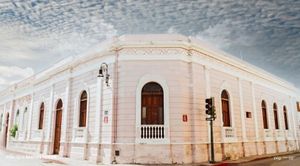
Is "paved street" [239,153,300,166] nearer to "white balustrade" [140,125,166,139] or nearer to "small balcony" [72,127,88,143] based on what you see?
"white balustrade" [140,125,166,139]

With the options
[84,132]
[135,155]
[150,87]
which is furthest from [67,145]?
[150,87]

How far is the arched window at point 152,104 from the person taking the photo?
1197cm

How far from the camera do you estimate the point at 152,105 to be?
1216 cm

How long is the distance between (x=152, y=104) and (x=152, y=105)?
48 millimetres

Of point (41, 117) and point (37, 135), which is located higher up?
point (41, 117)

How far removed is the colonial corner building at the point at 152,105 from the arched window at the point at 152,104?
0.05 m

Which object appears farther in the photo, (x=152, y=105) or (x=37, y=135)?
(x=37, y=135)

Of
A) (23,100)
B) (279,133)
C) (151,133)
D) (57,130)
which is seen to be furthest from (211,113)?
(23,100)

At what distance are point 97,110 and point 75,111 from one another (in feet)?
7.70

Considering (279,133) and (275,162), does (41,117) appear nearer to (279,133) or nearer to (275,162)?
(275,162)

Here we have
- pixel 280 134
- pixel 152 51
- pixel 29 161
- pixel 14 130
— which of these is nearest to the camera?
pixel 152 51

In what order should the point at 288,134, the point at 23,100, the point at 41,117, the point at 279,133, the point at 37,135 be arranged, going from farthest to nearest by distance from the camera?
the point at 23,100 < the point at 288,134 < the point at 279,133 < the point at 41,117 < the point at 37,135

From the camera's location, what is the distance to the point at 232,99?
1517 cm

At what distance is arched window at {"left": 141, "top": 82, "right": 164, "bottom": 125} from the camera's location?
11969mm
